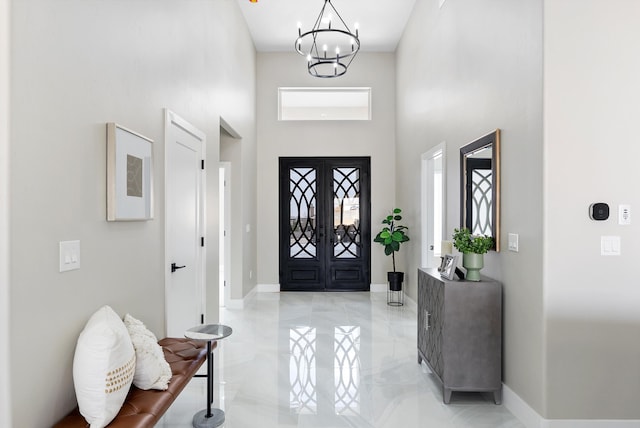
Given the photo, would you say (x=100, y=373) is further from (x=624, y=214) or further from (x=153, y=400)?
(x=624, y=214)

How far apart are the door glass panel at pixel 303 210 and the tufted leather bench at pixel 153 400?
449 cm

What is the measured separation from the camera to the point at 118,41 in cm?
218

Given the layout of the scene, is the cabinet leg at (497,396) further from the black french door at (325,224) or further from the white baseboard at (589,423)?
the black french door at (325,224)

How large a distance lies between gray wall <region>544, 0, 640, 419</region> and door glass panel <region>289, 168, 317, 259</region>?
4.90 m

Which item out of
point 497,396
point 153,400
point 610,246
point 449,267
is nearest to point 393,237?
point 449,267

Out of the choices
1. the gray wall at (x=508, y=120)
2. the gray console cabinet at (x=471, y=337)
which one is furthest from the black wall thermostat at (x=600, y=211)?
the gray console cabinet at (x=471, y=337)

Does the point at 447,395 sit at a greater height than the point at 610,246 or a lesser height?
lesser

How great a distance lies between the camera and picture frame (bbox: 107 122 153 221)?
204 centimetres

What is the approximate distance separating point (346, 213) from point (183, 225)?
159 inches

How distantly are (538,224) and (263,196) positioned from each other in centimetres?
513

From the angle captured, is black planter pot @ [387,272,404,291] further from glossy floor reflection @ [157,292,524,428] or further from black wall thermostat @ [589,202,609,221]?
black wall thermostat @ [589,202,609,221]

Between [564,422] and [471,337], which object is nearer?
[564,422]

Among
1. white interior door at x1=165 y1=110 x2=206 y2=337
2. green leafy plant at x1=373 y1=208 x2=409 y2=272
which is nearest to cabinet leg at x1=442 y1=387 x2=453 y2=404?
white interior door at x1=165 y1=110 x2=206 y2=337

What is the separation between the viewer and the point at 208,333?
2600 mm
